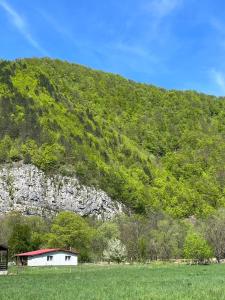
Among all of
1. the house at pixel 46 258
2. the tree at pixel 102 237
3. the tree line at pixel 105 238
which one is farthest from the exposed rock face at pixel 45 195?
the house at pixel 46 258

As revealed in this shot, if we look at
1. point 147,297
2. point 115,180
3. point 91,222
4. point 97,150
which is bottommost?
point 147,297

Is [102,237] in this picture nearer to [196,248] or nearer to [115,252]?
[115,252]

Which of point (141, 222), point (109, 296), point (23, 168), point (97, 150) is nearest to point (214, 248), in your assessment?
point (141, 222)

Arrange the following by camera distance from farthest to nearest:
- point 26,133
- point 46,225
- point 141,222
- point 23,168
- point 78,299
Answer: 1. point 26,133
2. point 23,168
3. point 141,222
4. point 46,225
5. point 78,299

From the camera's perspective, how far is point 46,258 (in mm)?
101625

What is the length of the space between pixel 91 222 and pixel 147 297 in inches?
4304

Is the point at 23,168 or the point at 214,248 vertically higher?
the point at 23,168

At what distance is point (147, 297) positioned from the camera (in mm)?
36531

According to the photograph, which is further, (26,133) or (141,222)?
(26,133)

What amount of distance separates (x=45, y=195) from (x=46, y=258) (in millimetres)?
48065

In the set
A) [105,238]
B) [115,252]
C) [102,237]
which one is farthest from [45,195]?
[115,252]

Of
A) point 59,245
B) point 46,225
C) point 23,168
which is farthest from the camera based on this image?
point 23,168

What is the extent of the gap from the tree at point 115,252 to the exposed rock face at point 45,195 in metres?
37.1

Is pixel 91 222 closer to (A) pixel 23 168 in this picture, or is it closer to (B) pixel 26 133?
(A) pixel 23 168
